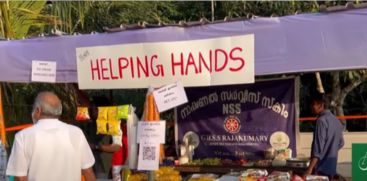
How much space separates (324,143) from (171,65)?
6.52 ft

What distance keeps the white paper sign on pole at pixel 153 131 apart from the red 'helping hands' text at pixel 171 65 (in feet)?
1.86

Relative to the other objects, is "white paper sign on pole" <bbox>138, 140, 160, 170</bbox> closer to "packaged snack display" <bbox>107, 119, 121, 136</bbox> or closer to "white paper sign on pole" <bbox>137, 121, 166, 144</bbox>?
"white paper sign on pole" <bbox>137, 121, 166, 144</bbox>

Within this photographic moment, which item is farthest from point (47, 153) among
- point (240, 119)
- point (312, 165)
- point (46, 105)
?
point (240, 119)

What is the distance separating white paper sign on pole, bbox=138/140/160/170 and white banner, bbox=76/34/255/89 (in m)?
0.65

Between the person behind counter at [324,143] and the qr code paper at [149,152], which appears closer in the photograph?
the qr code paper at [149,152]

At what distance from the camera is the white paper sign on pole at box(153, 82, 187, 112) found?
5.00m

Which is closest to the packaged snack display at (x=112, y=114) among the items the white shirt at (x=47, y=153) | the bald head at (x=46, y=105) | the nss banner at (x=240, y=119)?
the nss banner at (x=240, y=119)

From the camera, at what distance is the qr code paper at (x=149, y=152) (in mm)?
5036

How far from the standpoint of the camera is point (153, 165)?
16.5ft

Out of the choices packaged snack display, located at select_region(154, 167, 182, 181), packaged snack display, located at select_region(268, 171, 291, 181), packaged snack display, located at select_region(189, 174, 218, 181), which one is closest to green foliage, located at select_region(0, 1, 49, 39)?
packaged snack display, located at select_region(154, 167, 182, 181)

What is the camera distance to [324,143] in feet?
20.0

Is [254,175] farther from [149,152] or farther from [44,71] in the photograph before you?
[44,71]

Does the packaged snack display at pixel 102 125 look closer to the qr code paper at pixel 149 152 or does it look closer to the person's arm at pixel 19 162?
the qr code paper at pixel 149 152

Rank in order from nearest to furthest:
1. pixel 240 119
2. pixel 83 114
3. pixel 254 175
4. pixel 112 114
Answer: pixel 254 175 → pixel 112 114 → pixel 83 114 → pixel 240 119
